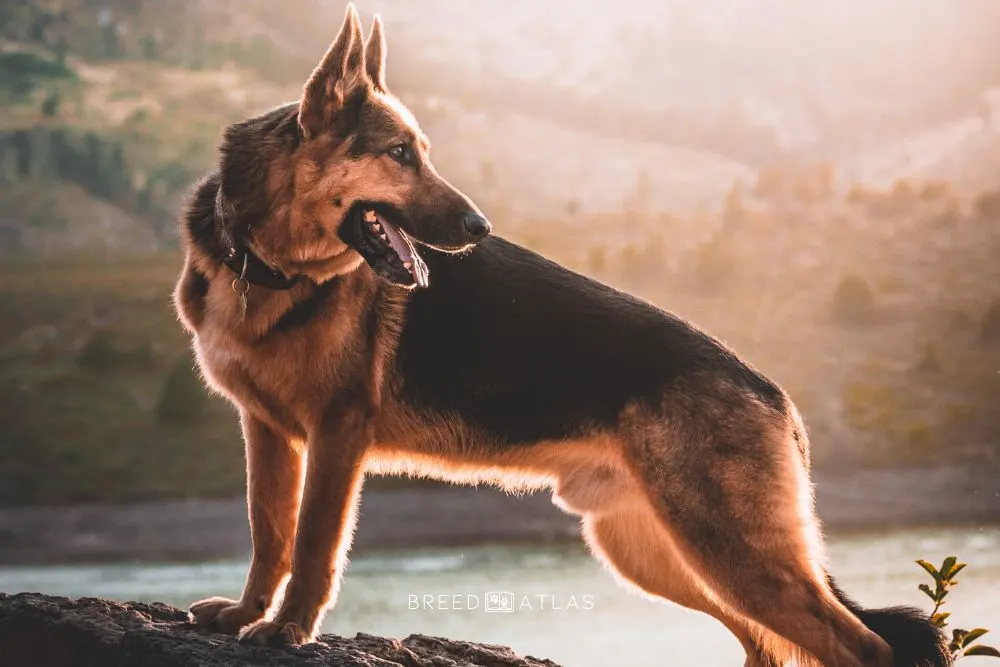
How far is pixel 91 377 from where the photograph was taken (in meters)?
88.1

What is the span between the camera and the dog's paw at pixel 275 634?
5.87m

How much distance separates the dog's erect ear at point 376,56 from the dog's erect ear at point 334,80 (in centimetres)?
49

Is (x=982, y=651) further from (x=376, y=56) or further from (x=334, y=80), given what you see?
(x=376, y=56)

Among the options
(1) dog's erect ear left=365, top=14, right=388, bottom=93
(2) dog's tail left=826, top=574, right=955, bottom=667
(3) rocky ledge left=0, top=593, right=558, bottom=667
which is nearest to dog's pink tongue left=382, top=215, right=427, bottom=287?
(1) dog's erect ear left=365, top=14, right=388, bottom=93

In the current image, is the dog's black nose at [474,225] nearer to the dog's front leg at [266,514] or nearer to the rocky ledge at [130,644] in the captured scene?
the dog's front leg at [266,514]

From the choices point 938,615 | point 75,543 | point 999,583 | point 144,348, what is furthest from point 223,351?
point 144,348

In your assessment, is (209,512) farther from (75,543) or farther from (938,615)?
(938,615)

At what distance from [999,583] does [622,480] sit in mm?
24194

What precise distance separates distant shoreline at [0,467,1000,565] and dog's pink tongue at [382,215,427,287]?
54.1 meters

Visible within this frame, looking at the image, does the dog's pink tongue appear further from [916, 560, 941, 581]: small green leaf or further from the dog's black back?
[916, 560, 941, 581]: small green leaf

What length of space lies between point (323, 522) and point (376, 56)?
273 cm

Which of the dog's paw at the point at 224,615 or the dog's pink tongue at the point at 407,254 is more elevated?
the dog's pink tongue at the point at 407,254

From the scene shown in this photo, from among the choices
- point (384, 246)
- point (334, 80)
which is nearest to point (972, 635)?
point (384, 246)

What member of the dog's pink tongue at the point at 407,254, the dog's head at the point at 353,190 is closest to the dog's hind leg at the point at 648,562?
the dog's pink tongue at the point at 407,254
